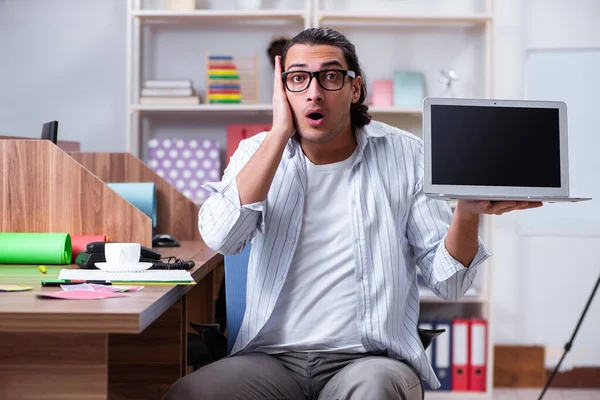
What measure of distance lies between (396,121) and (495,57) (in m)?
0.53

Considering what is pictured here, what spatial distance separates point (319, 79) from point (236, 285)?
20.4 inches

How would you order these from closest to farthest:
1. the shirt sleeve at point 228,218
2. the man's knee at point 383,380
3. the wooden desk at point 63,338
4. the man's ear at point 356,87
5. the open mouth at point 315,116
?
the wooden desk at point 63,338, the man's knee at point 383,380, the shirt sleeve at point 228,218, the open mouth at point 315,116, the man's ear at point 356,87

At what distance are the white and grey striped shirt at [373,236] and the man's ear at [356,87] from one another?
0.35 feet

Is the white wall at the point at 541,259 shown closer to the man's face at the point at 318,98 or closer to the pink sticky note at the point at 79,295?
the man's face at the point at 318,98

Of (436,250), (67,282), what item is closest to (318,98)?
(436,250)

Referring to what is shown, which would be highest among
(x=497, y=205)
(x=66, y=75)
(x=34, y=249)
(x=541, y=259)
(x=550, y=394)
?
(x=66, y=75)

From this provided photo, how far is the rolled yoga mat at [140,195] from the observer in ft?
8.14

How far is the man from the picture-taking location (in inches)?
64.6

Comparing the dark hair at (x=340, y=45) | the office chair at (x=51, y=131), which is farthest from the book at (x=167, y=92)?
the dark hair at (x=340, y=45)

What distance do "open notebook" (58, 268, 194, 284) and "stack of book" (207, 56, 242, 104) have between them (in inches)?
75.4

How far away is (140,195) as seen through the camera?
250 centimetres

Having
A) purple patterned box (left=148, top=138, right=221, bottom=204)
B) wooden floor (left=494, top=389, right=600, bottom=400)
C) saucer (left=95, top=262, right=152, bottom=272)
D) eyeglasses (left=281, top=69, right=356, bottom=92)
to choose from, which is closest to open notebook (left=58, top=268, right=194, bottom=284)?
saucer (left=95, top=262, right=152, bottom=272)

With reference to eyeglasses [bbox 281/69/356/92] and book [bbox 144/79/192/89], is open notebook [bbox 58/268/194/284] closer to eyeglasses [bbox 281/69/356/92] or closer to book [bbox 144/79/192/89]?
eyeglasses [bbox 281/69/356/92]

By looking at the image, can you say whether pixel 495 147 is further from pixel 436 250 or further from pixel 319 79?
pixel 319 79
